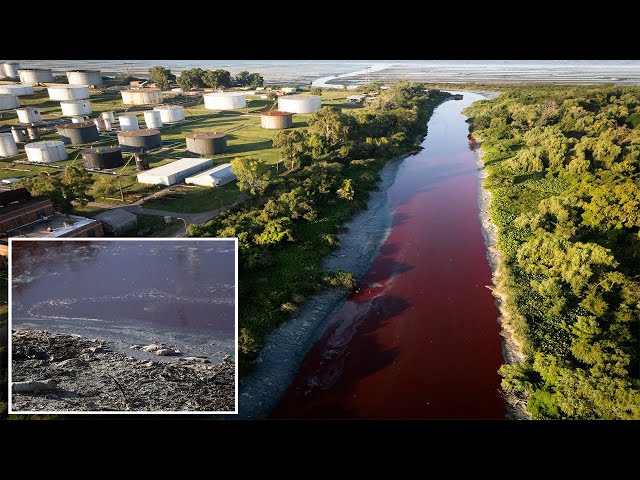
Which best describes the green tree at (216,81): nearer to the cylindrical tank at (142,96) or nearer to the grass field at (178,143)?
the grass field at (178,143)

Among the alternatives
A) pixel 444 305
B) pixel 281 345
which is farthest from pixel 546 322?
pixel 281 345

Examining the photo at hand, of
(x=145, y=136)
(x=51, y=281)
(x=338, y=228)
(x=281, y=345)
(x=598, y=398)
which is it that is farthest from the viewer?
(x=338, y=228)

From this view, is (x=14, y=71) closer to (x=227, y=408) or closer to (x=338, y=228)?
(x=227, y=408)

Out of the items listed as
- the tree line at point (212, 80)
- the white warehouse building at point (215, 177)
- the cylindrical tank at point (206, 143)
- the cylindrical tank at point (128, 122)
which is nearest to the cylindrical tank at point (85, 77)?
the cylindrical tank at point (128, 122)

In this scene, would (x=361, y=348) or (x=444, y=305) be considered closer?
(x=361, y=348)

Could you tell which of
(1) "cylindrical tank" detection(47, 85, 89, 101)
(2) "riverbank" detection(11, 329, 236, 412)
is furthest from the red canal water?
(1) "cylindrical tank" detection(47, 85, 89, 101)

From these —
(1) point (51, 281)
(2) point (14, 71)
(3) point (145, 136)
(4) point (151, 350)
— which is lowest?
(4) point (151, 350)
